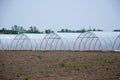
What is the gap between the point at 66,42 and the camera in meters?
33.6

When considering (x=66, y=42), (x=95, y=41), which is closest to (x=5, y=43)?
(x=66, y=42)

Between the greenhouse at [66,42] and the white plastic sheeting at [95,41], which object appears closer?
the white plastic sheeting at [95,41]

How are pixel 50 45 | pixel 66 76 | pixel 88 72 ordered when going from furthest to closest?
pixel 50 45
pixel 88 72
pixel 66 76

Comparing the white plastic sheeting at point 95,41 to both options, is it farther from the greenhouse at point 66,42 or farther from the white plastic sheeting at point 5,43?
the white plastic sheeting at point 5,43

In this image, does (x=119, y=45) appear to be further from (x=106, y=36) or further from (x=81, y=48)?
(x=81, y=48)

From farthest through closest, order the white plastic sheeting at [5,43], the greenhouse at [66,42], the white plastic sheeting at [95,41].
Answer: the white plastic sheeting at [5,43], the greenhouse at [66,42], the white plastic sheeting at [95,41]

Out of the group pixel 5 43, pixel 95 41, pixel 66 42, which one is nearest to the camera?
pixel 95 41

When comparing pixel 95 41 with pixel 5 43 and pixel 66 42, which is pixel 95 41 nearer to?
pixel 66 42

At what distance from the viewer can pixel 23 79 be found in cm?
1191

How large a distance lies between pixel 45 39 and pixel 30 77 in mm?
22603

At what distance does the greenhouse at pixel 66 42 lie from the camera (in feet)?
104

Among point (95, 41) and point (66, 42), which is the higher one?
point (95, 41)

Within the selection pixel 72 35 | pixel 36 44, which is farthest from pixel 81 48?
pixel 36 44

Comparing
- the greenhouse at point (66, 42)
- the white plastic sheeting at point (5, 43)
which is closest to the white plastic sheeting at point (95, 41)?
the greenhouse at point (66, 42)
